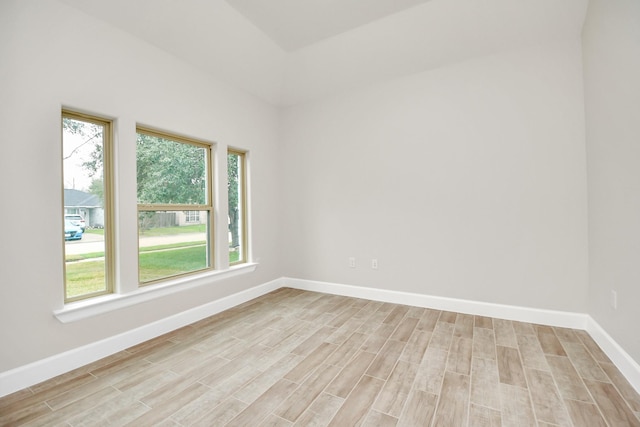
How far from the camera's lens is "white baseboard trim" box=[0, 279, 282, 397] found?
183cm

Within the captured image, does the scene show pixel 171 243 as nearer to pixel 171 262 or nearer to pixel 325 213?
pixel 171 262

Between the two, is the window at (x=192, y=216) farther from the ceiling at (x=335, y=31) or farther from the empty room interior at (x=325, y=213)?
the ceiling at (x=335, y=31)

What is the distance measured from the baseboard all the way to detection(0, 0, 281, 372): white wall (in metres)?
1.95

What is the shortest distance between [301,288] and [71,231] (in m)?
2.77

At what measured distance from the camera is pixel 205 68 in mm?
3092

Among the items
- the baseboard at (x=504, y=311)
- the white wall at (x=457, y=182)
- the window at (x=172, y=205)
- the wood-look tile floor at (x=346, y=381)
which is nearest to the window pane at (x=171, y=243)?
the window at (x=172, y=205)

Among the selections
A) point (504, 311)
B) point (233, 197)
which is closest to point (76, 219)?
point (233, 197)

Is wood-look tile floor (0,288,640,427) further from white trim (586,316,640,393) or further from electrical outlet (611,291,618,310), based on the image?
electrical outlet (611,291,618,310)

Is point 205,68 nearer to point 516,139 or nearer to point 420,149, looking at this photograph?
point 420,149

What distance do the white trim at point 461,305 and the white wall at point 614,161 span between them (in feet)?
0.75

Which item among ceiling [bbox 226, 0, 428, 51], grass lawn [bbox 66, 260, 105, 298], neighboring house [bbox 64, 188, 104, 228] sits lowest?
grass lawn [bbox 66, 260, 105, 298]

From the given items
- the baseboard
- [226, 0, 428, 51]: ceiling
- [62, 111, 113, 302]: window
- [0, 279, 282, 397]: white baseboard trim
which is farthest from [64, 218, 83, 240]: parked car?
the baseboard

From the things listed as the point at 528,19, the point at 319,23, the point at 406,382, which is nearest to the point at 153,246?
the point at 406,382

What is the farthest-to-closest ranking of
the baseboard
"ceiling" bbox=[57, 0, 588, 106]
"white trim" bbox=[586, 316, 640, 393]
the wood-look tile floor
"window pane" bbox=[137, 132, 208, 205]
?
"window pane" bbox=[137, 132, 208, 205] < "ceiling" bbox=[57, 0, 588, 106] < the baseboard < "white trim" bbox=[586, 316, 640, 393] < the wood-look tile floor
